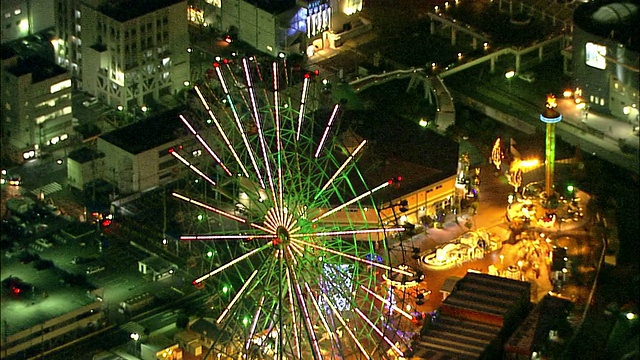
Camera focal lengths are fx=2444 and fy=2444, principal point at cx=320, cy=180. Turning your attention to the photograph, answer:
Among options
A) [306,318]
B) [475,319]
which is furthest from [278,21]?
[306,318]

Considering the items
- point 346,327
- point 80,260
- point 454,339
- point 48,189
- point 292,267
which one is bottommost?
point 454,339

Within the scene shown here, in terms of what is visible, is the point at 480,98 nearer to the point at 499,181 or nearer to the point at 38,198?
the point at 499,181

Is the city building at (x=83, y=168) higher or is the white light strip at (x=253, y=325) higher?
the city building at (x=83, y=168)

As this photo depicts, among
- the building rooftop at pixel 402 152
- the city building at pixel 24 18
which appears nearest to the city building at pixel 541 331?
the building rooftop at pixel 402 152

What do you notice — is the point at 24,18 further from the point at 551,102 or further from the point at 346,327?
the point at 346,327

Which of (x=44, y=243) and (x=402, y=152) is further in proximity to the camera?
(x=402, y=152)

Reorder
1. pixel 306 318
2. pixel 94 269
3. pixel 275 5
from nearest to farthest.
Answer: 1. pixel 306 318
2. pixel 94 269
3. pixel 275 5

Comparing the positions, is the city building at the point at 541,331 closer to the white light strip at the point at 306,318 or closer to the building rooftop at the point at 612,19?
the white light strip at the point at 306,318
